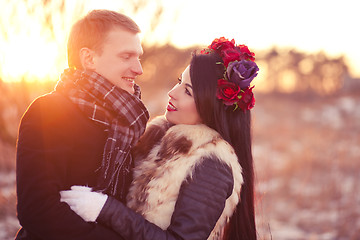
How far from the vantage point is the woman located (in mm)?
1816

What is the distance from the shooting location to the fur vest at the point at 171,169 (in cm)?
196

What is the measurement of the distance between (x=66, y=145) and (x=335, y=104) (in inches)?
664

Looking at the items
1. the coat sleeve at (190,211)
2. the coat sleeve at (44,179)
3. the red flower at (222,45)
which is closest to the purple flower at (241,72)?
the red flower at (222,45)

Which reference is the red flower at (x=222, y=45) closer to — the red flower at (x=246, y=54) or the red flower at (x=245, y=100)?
the red flower at (x=246, y=54)

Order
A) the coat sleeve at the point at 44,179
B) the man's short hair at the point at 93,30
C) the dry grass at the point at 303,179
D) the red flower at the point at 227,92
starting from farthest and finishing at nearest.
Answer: the dry grass at the point at 303,179, the red flower at the point at 227,92, the man's short hair at the point at 93,30, the coat sleeve at the point at 44,179

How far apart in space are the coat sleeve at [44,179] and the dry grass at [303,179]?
1.45 metres

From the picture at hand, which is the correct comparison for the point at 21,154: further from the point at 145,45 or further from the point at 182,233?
the point at 145,45

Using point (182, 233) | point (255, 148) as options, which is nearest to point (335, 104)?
point (255, 148)

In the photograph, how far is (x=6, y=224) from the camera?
487 cm

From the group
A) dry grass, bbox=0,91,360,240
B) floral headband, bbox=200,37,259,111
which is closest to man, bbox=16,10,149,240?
floral headband, bbox=200,37,259,111

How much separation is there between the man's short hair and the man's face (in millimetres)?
29

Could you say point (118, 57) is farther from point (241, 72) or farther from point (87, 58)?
point (241, 72)

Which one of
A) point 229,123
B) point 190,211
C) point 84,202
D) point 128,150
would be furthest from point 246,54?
point 84,202

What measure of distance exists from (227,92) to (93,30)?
0.87 metres
